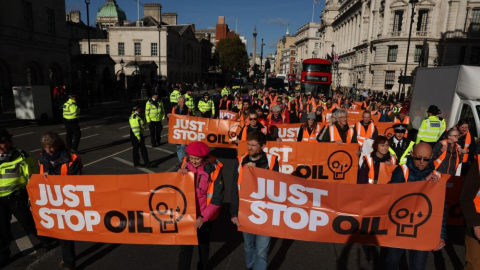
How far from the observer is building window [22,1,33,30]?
30844mm

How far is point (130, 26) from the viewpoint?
192 feet

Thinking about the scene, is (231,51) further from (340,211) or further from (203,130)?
(340,211)

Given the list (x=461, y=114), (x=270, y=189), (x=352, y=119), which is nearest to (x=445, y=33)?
(x=352, y=119)

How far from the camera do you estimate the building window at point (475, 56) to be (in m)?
44.9

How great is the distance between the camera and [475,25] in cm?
4403

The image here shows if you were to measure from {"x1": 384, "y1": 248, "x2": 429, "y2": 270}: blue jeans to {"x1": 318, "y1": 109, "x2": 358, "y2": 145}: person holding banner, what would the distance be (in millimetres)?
3106

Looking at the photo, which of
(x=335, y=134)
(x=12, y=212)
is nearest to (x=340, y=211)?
(x=335, y=134)

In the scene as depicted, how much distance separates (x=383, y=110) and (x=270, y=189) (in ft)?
33.7

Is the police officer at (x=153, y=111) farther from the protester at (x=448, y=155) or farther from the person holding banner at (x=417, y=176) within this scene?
the person holding banner at (x=417, y=176)

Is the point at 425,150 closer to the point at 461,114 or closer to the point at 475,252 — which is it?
the point at 475,252

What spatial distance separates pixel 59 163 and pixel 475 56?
55052 millimetres

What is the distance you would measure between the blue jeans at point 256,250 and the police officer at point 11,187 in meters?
2.99

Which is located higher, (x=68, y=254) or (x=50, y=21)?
(x=50, y=21)

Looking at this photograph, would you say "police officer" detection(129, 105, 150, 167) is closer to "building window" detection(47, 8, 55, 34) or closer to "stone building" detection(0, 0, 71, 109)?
"stone building" detection(0, 0, 71, 109)
